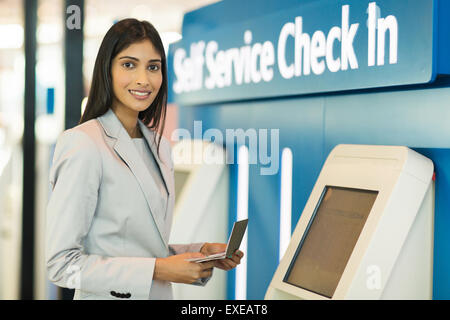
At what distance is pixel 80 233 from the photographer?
56.2 inches

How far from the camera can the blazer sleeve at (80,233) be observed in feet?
4.64

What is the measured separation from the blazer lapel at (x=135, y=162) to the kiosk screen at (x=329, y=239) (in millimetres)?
613

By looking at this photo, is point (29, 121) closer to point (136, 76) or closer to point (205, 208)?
point (205, 208)

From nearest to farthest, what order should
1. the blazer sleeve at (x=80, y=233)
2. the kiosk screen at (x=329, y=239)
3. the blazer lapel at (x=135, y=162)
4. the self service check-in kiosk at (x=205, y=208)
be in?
the blazer sleeve at (x=80, y=233) → the blazer lapel at (x=135, y=162) → the kiosk screen at (x=329, y=239) → the self service check-in kiosk at (x=205, y=208)

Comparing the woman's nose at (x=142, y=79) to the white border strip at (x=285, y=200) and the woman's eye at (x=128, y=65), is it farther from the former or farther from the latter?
the white border strip at (x=285, y=200)

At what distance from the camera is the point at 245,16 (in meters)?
2.71

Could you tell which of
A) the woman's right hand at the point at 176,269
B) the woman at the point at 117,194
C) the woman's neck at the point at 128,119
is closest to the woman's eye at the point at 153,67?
the woman at the point at 117,194

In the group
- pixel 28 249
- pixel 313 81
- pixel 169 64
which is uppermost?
pixel 169 64

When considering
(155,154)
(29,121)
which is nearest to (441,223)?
(155,154)

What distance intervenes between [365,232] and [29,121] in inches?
101

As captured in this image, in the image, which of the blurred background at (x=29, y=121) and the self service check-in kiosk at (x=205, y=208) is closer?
the self service check-in kiosk at (x=205, y=208)
